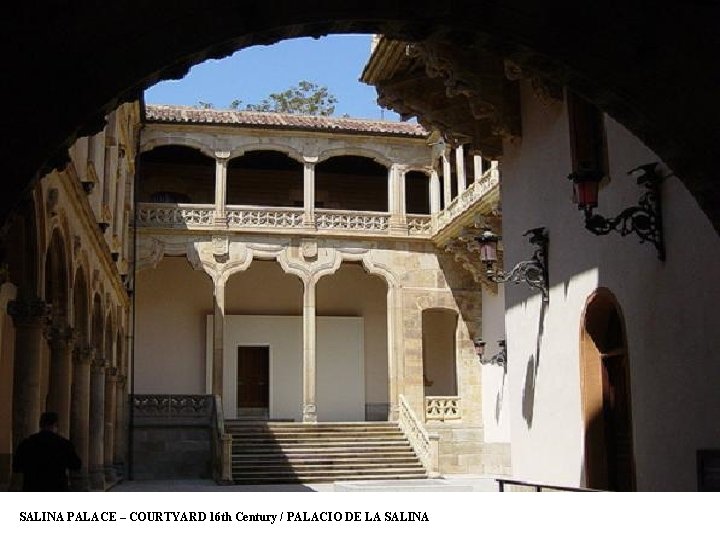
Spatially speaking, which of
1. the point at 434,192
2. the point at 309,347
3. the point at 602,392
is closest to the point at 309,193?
the point at 434,192

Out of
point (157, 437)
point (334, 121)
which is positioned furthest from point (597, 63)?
point (334, 121)

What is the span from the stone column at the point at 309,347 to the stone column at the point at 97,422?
26.3ft

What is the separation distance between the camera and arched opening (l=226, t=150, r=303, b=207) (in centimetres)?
3152

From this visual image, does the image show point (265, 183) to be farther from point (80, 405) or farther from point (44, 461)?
point (44, 461)

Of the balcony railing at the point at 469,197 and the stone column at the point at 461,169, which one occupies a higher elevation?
the stone column at the point at 461,169

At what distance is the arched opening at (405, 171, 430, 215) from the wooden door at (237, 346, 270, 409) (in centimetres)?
663

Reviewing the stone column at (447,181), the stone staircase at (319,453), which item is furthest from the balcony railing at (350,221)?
the stone staircase at (319,453)

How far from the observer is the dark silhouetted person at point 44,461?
23.2ft

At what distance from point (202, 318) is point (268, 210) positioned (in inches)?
172

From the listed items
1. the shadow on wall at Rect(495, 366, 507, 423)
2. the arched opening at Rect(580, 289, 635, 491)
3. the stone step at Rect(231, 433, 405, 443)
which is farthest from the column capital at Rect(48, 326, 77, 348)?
the shadow on wall at Rect(495, 366, 507, 423)

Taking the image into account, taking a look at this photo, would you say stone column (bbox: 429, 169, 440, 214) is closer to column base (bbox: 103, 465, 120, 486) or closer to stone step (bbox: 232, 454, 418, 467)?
stone step (bbox: 232, 454, 418, 467)

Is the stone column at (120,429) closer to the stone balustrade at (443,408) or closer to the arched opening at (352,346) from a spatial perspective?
the arched opening at (352,346)
